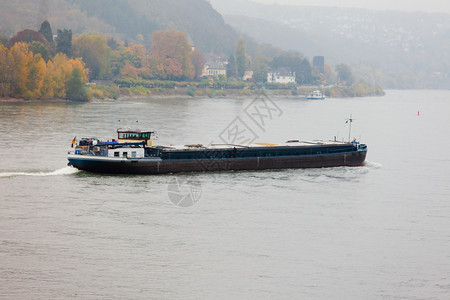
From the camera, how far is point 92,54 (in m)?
182

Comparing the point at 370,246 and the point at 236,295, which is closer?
the point at 236,295

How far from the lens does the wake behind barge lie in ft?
172

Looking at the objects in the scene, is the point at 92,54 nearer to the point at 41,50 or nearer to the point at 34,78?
the point at 41,50

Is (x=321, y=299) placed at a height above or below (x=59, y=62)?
below

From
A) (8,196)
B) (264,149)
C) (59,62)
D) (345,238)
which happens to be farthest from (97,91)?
(345,238)

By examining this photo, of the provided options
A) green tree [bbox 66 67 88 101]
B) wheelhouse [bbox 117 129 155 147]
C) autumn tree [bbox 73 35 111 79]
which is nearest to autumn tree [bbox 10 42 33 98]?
green tree [bbox 66 67 88 101]

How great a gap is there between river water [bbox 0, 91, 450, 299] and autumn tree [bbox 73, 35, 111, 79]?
117977 millimetres

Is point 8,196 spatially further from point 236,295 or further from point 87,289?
point 236,295

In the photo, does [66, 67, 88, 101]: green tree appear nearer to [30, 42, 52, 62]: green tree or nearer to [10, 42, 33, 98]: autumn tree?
[10, 42, 33, 98]: autumn tree

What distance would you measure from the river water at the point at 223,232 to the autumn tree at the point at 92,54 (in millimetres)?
117977

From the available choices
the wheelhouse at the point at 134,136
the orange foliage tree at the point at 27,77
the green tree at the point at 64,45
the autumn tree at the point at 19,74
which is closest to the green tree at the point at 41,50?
the orange foliage tree at the point at 27,77

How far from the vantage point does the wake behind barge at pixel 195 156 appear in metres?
52.3

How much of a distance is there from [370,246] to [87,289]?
50.3ft

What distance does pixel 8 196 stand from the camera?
43.7 meters
